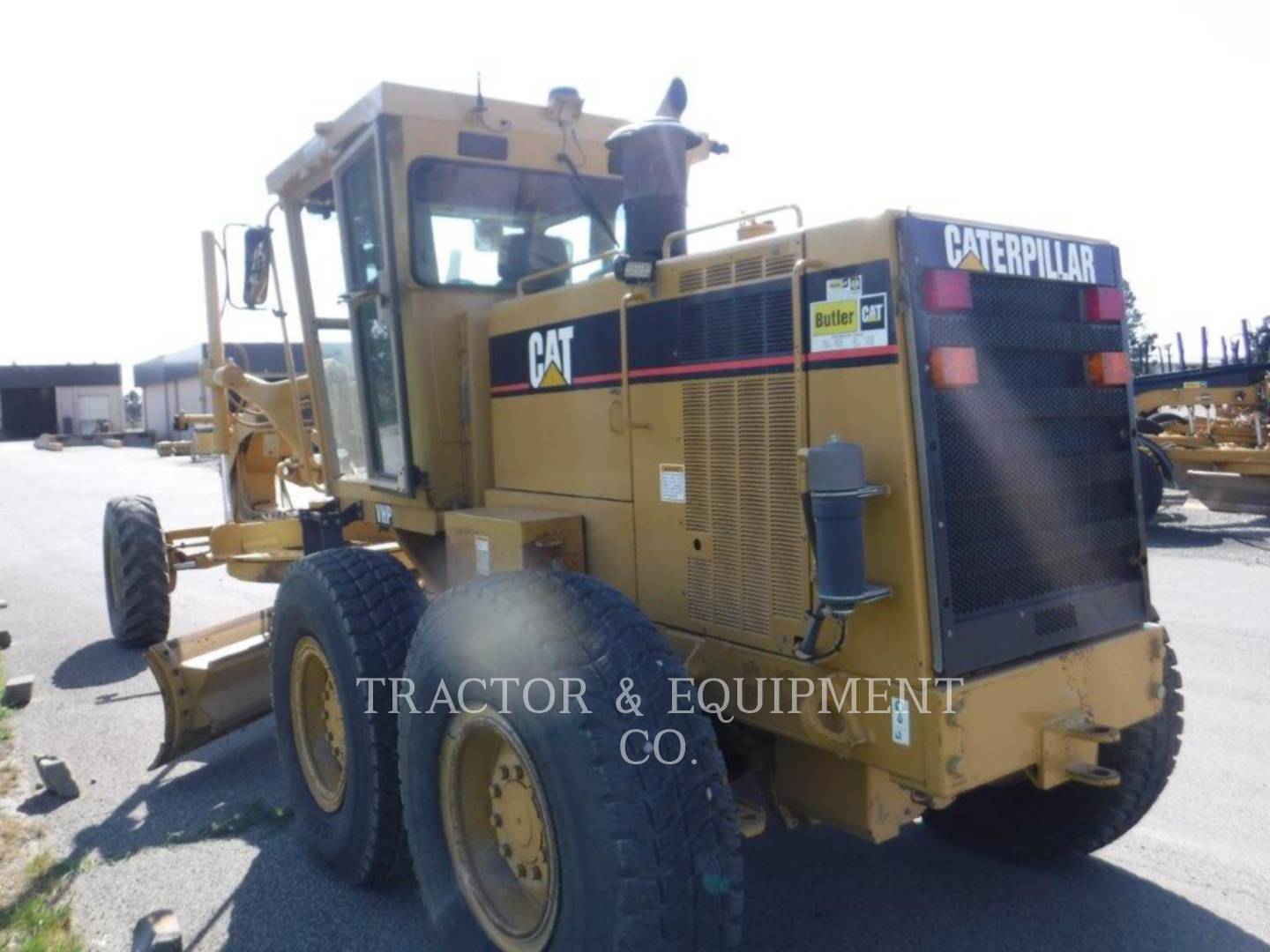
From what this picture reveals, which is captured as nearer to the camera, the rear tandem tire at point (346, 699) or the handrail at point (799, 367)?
the handrail at point (799, 367)

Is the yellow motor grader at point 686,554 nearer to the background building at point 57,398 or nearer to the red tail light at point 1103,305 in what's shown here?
the red tail light at point 1103,305

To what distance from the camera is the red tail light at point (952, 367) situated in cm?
285

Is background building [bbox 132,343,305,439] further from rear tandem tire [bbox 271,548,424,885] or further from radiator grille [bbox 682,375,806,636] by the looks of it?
radiator grille [bbox 682,375,806,636]

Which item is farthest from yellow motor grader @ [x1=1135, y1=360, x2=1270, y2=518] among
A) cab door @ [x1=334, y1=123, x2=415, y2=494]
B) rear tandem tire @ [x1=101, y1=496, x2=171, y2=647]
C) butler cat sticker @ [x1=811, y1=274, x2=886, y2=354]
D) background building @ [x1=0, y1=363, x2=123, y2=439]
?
background building @ [x1=0, y1=363, x2=123, y2=439]

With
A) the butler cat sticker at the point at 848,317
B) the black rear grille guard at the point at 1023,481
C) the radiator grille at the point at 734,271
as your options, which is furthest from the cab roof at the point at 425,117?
the black rear grille guard at the point at 1023,481

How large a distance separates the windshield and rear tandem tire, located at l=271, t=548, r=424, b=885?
4.20 feet

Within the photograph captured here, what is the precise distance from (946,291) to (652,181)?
1243 mm

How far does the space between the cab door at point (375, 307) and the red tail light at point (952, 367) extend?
244 cm

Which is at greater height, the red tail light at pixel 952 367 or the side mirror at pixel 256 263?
the side mirror at pixel 256 263

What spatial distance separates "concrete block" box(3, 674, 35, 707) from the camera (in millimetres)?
6520

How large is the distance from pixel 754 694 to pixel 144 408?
60229 mm

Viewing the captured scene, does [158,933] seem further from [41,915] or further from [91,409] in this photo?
[91,409]

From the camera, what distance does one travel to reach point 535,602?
10.1 ft

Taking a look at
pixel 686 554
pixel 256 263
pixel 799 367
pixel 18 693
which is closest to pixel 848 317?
pixel 799 367
